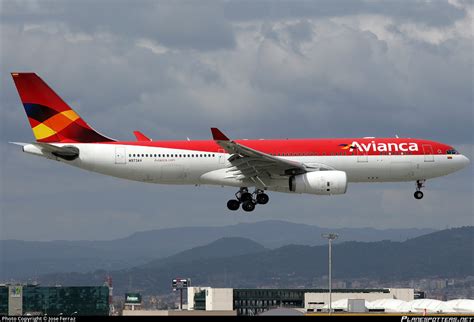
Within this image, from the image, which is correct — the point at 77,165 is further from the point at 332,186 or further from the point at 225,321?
the point at 225,321

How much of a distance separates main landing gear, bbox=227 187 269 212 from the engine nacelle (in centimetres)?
373

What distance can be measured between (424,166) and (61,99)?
106 feet

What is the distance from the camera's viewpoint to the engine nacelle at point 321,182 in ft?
300

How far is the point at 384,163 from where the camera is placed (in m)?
93.1

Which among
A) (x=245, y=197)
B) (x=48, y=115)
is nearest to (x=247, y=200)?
(x=245, y=197)

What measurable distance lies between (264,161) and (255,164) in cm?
106

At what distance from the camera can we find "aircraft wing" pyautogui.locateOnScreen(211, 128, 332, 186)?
89.9 m

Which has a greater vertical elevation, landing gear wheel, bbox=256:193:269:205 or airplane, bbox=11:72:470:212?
airplane, bbox=11:72:470:212

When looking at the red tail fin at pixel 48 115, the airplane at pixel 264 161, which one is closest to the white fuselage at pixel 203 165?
the airplane at pixel 264 161

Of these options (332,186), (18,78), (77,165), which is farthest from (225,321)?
(18,78)

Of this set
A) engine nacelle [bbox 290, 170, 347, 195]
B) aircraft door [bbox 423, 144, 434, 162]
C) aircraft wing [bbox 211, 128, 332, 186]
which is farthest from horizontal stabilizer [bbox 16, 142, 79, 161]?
aircraft door [bbox 423, 144, 434, 162]

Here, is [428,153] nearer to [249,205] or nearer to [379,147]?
[379,147]

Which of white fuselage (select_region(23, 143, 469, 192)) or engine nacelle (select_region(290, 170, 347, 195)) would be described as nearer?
engine nacelle (select_region(290, 170, 347, 195))

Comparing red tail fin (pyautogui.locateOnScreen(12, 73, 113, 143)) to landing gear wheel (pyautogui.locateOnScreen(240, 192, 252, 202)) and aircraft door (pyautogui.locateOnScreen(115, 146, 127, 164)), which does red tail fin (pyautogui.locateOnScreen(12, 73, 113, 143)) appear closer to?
aircraft door (pyautogui.locateOnScreen(115, 146, 127, 164))
